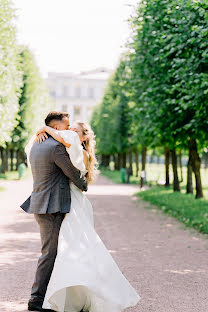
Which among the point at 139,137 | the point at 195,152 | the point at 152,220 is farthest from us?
the point at 139,137

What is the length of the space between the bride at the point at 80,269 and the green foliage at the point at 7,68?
1287 centimetres

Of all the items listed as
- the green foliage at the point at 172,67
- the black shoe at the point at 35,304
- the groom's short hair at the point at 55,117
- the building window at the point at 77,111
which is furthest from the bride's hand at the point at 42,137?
the building window at the point at 77,111

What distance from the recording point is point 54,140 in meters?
4.85

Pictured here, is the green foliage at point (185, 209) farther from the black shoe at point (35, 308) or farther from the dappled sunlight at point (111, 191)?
the black shoe at point (35, 308)

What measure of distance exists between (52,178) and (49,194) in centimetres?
17

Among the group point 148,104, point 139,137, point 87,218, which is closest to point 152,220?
point 148,104

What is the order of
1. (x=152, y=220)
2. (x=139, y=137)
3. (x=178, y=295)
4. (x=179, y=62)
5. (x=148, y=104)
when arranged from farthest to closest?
(x=139, y=137) < (x=148, y=104) < (x=152, y=220) < (x=179, y=62) < (x=178, y=295)

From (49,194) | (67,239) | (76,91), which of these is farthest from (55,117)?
(76,91)

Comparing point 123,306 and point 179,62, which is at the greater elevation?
point 179,62

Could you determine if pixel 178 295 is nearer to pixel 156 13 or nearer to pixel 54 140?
pixel 54 140

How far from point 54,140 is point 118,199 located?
585 inches

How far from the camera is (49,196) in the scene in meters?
4.77

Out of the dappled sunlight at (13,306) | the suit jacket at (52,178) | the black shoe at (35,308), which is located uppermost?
the suit jacket at (52,178)

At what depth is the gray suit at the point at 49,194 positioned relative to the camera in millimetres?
4754
